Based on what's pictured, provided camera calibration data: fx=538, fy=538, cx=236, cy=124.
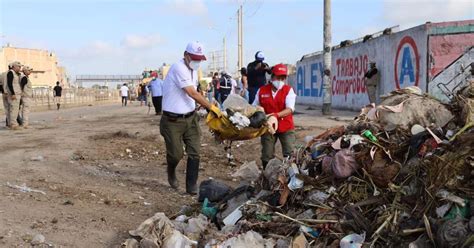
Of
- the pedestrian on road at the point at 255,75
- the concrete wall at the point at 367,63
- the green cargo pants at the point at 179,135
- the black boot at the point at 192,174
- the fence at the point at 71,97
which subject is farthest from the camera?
the fence at the point at 71,97

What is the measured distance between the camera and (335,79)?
912 inches

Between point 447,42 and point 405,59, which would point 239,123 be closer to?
point 447,42

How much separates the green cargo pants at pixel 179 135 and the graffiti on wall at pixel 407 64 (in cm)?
1050

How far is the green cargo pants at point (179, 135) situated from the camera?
6.12 metres

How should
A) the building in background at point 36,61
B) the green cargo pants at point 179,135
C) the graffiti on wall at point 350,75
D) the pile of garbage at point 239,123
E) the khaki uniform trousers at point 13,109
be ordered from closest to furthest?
1. the pile of garbage at point 239,123
2. the green cargo pants at point 179,135
3. the khaki uniform trousers at point 13,109
4. the graffiti on wall at point 350,75
5. the building in background at point 36,61

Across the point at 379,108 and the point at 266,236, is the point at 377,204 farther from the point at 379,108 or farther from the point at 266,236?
the point at 379,108

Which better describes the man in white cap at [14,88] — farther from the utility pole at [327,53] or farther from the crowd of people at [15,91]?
the utility pole at [327,53]

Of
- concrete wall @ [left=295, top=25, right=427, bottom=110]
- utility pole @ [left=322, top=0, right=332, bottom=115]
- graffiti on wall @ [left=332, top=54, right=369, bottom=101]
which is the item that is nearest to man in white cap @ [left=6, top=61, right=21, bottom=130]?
utility pole @ [left=322, top=0, right=332, bottom=115]

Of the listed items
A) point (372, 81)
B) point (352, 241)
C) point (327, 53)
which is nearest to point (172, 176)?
point (352, 241)

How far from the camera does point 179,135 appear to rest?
20.3 feet

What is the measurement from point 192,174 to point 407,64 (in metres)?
11.3

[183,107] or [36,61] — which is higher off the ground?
[36,61]

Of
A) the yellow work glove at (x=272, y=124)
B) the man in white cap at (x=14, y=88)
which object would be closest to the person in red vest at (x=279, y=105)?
the yellow work glove at (x=272, y=124)

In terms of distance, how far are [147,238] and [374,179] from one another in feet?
6.23
